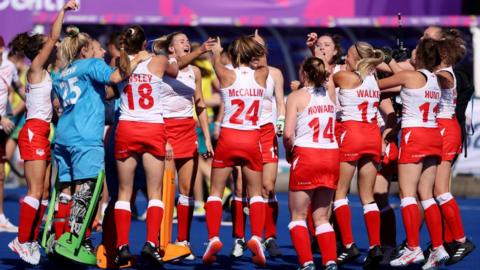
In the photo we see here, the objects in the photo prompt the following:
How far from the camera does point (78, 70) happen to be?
1182cm

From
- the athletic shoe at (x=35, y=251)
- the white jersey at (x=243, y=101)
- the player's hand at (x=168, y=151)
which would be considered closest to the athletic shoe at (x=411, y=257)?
the white jersey at (x=243, y=101)

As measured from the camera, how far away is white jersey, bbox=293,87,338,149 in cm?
1136

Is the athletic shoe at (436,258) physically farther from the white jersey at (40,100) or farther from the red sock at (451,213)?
the white jersey at (40,100)

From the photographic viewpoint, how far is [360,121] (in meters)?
12.2

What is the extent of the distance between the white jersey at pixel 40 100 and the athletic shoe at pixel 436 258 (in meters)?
3.80

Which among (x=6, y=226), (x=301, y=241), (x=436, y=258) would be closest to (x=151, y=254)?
(x=301, y=241)

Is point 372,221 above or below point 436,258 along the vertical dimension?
above

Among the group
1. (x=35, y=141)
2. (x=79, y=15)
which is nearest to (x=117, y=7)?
(x=79, y=15)

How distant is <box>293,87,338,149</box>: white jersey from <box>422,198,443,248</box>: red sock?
4.62 ft

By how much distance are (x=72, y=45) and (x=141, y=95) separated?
92cm

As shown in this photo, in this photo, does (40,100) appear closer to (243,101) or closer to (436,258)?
(243,101)

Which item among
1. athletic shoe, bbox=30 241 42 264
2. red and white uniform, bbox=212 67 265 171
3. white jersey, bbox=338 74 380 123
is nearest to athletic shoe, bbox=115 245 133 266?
athletic shoe, bbox=30 241 42 264

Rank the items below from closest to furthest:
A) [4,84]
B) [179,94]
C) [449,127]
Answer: [449,127] → [179,94] → [4,84]

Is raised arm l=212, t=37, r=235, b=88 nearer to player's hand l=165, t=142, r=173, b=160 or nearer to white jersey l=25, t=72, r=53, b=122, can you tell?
player's hand l=165, t=142, r=173, b=160
